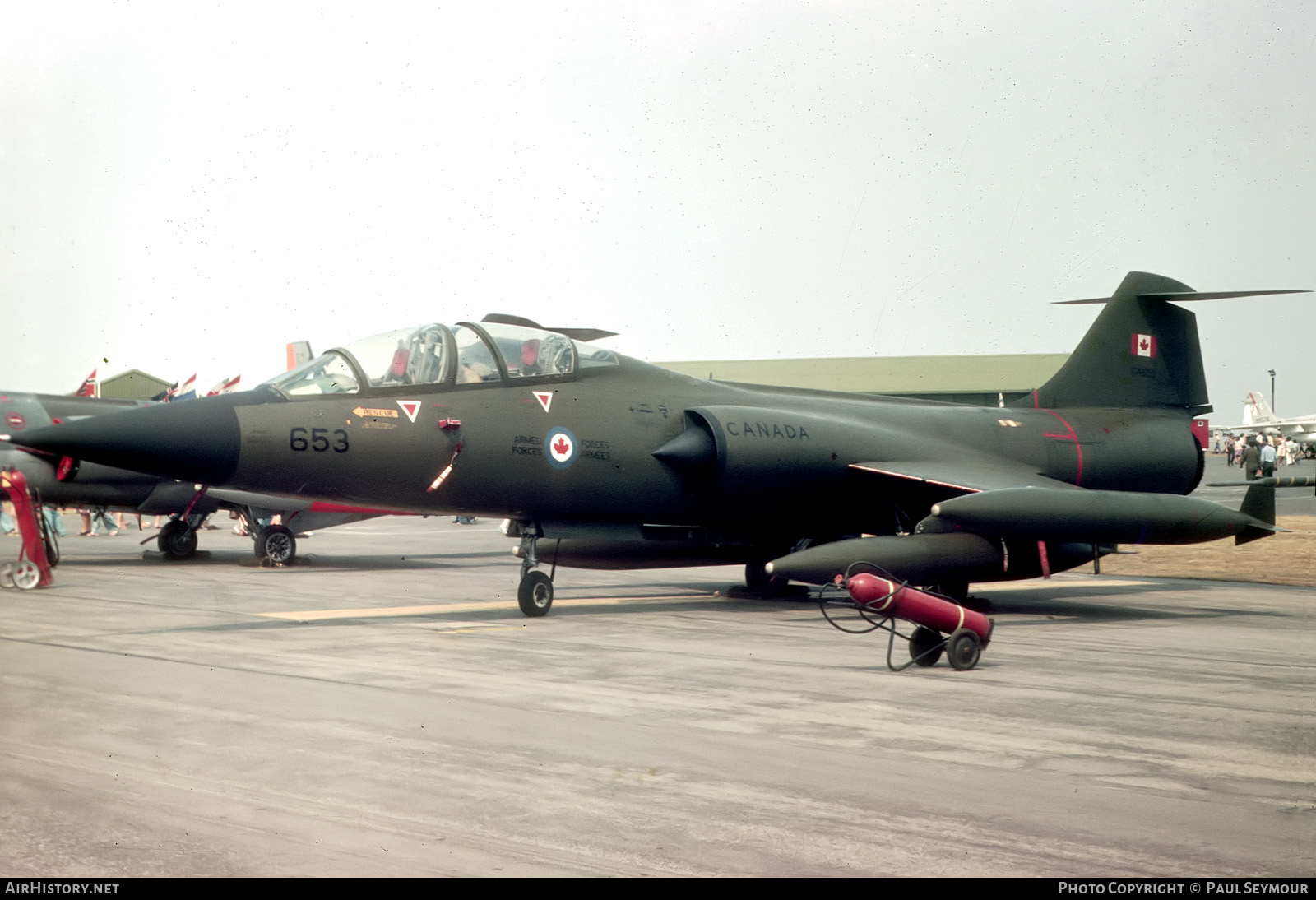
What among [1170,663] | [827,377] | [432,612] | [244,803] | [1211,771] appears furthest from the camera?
[827,377]

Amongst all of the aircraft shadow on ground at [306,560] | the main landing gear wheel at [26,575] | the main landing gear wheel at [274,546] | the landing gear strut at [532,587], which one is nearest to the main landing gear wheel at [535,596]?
the landing gear strut at [532,587]

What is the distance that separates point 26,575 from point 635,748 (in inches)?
429

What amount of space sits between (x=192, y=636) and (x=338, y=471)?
1785mm

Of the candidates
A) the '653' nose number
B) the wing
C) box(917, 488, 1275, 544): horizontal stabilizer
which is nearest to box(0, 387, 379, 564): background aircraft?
the '653' nose number

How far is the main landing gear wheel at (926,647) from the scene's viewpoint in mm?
8938

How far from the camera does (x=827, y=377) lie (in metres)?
67.2

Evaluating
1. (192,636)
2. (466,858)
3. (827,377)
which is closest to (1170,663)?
(466,858)

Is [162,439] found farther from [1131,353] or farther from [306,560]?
[1131,353]

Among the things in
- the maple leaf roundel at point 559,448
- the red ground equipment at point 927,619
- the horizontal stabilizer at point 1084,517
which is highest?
the maple leaf roundel at point 559,448

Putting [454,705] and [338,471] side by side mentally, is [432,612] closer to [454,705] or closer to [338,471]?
[338,471]

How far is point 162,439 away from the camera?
938 centimetres

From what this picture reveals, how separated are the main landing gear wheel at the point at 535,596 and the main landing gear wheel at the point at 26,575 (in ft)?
20.4

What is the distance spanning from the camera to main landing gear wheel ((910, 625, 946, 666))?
8.94 meters

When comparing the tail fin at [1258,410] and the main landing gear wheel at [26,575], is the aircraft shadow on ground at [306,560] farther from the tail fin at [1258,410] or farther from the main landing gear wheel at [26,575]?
the tail fin at [1258,410]
